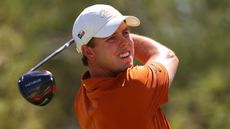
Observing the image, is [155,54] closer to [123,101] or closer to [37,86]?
[123,101]

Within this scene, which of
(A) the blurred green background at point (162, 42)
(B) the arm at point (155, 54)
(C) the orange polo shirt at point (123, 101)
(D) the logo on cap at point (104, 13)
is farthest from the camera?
(A) the blurred green background at point (162, 42)

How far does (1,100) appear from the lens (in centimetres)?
851

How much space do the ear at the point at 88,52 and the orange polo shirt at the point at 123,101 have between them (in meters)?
0.09

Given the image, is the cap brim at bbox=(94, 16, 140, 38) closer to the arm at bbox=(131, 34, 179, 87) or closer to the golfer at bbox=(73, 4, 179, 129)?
the golfer at bbox=(73, 4, 179, 129)

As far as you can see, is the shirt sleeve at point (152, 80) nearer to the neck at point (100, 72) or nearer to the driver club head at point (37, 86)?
the neck at point (100, 72)

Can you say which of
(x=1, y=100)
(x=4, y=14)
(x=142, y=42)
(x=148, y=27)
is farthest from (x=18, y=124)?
(x=142, y=42)

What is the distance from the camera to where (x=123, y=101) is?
3301 millimetres

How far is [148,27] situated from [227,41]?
922 millimetres

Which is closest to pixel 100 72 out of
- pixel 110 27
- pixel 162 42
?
pixel 110 27

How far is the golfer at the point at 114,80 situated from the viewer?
3.29 metres

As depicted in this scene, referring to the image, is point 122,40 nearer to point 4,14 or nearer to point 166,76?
point 166,76

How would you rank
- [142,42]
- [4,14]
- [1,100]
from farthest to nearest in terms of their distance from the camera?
[4,14] → [1,100] → [142,42]

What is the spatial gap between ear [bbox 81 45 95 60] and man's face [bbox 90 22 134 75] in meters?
0.02

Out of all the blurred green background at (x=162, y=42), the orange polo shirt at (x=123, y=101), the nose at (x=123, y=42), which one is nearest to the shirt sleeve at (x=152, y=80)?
the orange polo shirt at (x=123, y=101)
